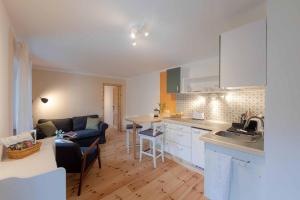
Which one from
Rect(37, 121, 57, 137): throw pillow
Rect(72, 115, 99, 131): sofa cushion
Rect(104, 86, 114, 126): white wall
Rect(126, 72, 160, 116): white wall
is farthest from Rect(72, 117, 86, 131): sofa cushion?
Rect(104, 86, 114, 126): white wall

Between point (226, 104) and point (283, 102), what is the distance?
69.9 inches

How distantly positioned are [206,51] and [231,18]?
1104 millimetres

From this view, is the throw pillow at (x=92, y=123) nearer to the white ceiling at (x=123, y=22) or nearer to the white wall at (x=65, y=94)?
the white wall at (x=65, y=94)

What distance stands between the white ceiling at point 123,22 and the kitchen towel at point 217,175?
1599mm

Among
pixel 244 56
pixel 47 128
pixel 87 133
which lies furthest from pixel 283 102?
pixel 47 128

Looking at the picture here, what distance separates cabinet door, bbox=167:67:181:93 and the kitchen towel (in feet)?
6.85

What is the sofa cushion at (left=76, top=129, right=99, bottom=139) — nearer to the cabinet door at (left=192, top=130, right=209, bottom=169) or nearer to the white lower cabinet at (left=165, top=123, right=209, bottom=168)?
the white lower cabinet at (left=165, top=123, right=209, bottom=168)

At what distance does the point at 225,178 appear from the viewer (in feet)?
5.01

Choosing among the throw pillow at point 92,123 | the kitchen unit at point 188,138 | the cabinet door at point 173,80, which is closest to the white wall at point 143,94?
the cabinet door at point 173,80

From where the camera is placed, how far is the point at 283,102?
109cm

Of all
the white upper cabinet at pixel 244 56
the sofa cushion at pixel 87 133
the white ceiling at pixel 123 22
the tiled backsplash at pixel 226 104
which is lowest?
the sofa cushion at pixel 87 133

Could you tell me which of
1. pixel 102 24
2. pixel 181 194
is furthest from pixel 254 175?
pixel 102 24

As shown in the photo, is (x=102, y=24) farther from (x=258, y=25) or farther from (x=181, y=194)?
(x=181, y=194)

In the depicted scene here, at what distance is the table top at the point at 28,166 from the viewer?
3.27 ft
